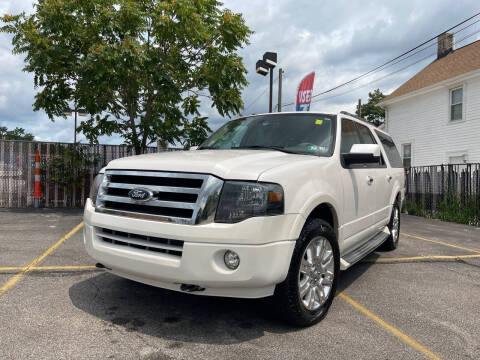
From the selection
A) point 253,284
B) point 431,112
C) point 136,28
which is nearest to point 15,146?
point 136,28

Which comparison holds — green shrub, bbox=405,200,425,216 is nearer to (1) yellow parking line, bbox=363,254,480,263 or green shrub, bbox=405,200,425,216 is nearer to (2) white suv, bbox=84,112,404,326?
(1) yellow parking line, bbox=363,254,480,263

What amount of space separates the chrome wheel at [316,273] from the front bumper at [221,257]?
356mm

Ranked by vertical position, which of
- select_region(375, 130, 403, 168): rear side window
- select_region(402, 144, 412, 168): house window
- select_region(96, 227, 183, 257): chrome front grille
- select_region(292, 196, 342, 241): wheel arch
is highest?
select_region(402, 144, 412, 168): house window

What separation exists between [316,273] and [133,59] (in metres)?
7.68

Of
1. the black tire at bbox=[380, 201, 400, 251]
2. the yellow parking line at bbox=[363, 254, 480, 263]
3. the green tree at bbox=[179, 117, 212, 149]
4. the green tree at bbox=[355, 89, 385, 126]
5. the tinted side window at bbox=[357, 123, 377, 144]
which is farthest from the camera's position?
the green tree at bbox=[355, 89, 385, 126]

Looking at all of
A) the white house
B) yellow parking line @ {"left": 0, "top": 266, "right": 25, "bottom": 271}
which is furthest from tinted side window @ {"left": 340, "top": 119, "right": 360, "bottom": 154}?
the white house

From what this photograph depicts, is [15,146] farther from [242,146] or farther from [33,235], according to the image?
[242,146]

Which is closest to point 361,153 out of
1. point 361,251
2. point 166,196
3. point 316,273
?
point 361,251

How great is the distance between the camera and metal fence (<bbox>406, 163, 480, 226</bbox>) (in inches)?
424

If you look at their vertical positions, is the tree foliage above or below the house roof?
below

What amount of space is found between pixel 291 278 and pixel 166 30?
339 inches

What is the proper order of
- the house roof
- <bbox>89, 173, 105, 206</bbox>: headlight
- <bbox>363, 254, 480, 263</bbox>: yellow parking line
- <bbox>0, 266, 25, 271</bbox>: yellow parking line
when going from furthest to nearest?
the house roof, <bbox>363, 254, 480, 263</bbox>: yellow parking line, <bbox>0, 266, 25, 271</bbox>: yellow parking line, <bbox>89, 173, 105, 206</bbox>: headlight

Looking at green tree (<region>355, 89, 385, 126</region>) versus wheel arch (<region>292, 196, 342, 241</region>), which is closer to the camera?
wheel arch (<region>292, 196, 342, 241</region>)

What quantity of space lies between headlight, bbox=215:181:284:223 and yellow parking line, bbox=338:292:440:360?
137 cm
